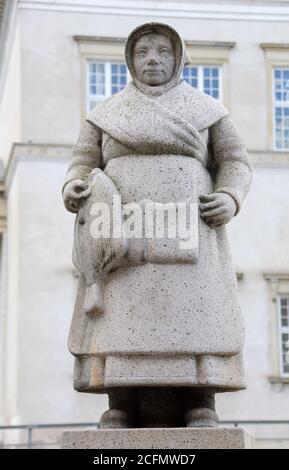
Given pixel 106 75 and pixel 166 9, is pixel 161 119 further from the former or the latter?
pixel 166 9

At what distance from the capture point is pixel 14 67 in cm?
2875

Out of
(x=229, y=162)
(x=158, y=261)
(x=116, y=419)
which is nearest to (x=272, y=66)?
(x=229, y=162)

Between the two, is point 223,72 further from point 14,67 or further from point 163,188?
point 163,188

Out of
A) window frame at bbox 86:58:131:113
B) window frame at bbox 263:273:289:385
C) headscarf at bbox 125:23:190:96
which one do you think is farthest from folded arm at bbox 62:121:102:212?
window frame at bbox 86:58:131:113

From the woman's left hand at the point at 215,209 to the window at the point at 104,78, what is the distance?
2126 cm

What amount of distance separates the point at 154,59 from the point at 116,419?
6.17 feet

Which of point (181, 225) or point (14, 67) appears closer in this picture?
point (181, 225)

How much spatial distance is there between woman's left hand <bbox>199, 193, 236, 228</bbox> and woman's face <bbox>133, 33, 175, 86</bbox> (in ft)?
2.34

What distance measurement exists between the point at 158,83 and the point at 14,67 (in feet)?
72.4

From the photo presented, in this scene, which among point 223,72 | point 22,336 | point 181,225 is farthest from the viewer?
point 223,72

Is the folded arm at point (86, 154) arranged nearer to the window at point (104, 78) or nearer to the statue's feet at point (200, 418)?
the statue's feet at point (200, 418)

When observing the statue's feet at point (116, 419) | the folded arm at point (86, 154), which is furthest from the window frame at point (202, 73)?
the statue's feet at point (116, 419)

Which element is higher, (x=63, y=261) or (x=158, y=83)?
(x=63, y=261)
